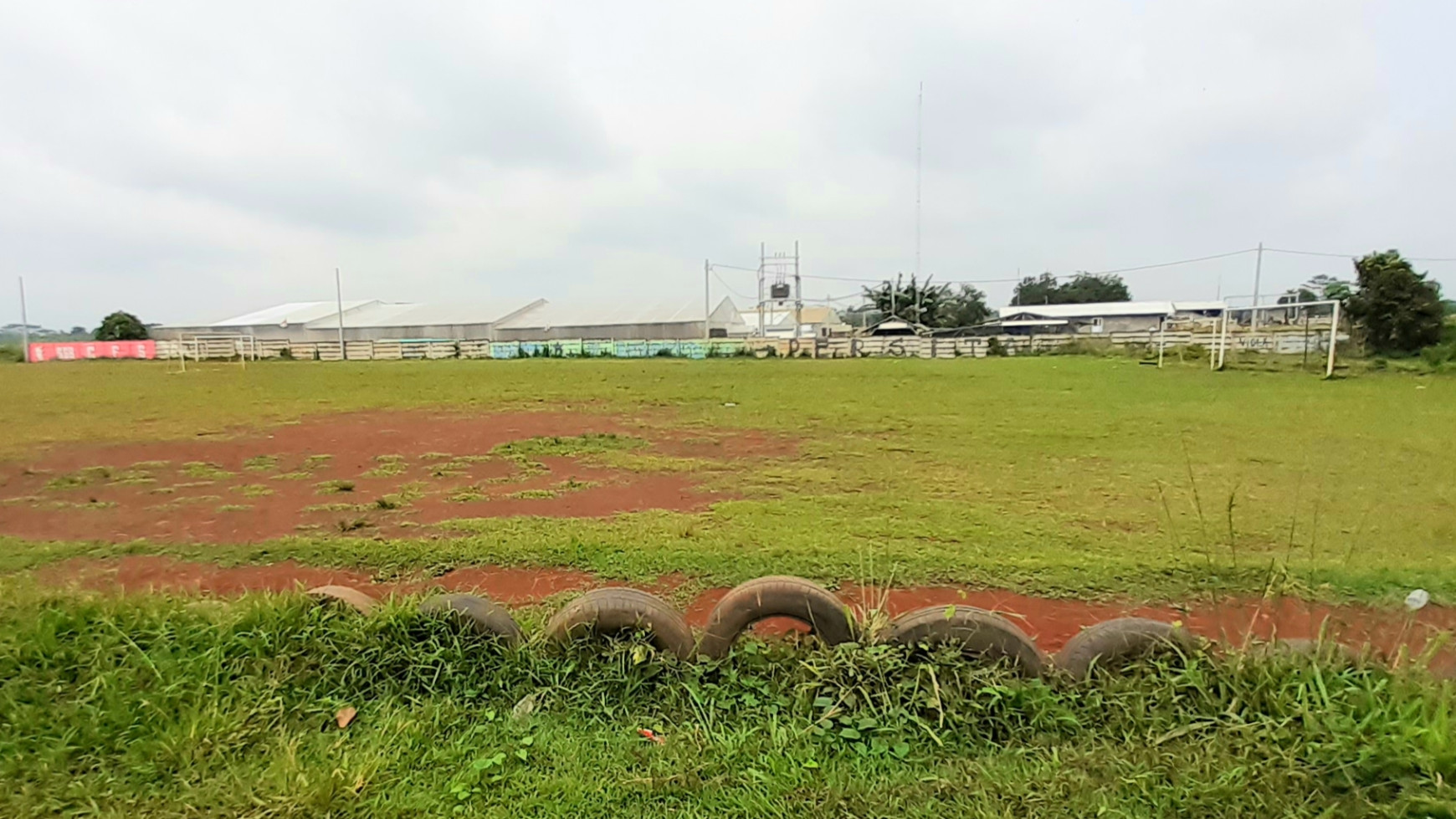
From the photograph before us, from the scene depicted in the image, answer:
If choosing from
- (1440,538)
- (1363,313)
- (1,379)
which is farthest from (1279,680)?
(1,379)

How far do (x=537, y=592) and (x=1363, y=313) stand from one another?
22.9 metres

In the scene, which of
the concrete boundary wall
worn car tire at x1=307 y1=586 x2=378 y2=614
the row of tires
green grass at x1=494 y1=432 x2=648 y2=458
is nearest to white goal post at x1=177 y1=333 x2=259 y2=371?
the concrete boundary wall

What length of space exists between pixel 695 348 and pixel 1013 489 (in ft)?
93.3

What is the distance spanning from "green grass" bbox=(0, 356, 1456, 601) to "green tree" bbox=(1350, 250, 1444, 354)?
472 cm

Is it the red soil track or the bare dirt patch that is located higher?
the bare dirt patch

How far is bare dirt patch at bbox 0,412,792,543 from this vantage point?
4.82 metres

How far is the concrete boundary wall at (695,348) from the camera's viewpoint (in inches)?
1224

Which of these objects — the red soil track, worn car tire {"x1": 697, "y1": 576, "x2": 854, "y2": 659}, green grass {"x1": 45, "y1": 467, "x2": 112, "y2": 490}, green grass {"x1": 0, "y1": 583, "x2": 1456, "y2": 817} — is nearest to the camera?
green grass {"x1": 0, "y1": 583, "x2": 1456, "y2": 817}

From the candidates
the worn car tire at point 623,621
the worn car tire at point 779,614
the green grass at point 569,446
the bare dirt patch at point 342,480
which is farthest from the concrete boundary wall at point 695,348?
the worn car tire at point 623,621

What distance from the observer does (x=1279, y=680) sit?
208 cm

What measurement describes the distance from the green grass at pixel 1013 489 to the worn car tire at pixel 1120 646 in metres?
0.61

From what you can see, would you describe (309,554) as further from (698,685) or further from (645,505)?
(698,685)

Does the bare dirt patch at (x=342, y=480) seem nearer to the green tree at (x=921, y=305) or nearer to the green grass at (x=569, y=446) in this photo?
the green grass at (x=569, y=446)

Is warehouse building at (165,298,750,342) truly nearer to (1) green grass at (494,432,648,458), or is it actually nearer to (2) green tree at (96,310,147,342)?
(2) green tree at (96,310,147,342)
